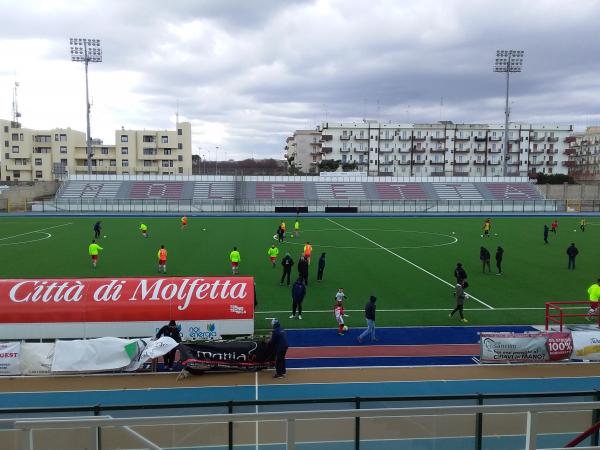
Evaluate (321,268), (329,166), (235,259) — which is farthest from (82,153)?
(321,268)

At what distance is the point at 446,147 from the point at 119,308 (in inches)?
3942

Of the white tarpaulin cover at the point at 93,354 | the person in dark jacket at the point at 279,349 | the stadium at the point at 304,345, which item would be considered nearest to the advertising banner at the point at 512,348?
the stadium at the point at 304,345

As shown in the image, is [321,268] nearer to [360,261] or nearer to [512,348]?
[360,261]

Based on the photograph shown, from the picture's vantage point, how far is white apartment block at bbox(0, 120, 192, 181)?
8975 centimetres

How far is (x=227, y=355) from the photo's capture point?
41.5 ft

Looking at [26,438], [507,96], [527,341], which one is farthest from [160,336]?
[507,96]

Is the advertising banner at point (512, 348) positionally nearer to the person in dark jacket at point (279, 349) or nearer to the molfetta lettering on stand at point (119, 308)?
the person in dark jacket at point (279, 349)

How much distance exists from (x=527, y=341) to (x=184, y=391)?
8.86 m

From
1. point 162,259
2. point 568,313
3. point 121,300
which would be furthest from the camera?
point 162,259

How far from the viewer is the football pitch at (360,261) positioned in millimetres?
19109

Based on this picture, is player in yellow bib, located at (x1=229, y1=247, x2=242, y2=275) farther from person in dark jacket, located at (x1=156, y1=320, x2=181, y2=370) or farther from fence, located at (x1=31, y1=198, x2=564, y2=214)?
fence, located at (x1=31, y1=198, x2=564, y2=214)

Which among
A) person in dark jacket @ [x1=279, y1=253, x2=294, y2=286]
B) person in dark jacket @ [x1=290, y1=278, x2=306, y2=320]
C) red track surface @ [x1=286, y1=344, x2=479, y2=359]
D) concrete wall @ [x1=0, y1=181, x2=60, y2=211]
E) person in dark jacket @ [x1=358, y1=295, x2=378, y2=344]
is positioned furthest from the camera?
concrete wall @ [x1=0, y1=181, x2=60, y2=211]

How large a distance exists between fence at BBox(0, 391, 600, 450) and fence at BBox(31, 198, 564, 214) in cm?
5939

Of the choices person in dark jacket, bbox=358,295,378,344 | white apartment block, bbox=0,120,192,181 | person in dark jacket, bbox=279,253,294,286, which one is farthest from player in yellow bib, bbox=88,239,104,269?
white apartment block, bbox=0,120,192,181
